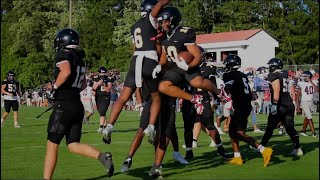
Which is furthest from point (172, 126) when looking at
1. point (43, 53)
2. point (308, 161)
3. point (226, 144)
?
point (43, 53)

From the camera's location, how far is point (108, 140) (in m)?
9.51

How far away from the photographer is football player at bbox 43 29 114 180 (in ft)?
26.8

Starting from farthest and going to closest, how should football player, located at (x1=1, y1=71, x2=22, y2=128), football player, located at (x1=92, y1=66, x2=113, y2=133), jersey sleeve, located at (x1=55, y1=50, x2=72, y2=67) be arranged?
football player, located at (x1=1, y1=71, x2=22, y2=128), football player, located at (x1=92, y1=66, x2=113, y2=133), jersey sleeve, located at (x1=55, y1=50, x2=72, y2=67)

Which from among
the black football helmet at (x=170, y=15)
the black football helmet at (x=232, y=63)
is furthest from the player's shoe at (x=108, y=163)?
the black football helmet at (x=232, y=63)

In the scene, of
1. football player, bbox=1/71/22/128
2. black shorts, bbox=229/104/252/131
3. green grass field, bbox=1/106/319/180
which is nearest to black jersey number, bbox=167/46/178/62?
green grass field, bbox=1/106/319/180

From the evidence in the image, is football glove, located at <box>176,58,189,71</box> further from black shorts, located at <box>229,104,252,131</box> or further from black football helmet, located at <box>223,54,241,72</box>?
black shorts, located at <box>229,104,252,131</box>

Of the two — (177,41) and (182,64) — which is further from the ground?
(177,41)

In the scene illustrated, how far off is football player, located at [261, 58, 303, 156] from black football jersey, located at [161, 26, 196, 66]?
2.92 meters

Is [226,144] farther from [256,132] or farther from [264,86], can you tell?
[264,86]

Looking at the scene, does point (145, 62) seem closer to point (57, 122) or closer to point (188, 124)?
point (57, 122)

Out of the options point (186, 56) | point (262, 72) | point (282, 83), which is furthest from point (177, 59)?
point (262, 72)

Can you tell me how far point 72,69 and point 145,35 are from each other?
191 centimetres

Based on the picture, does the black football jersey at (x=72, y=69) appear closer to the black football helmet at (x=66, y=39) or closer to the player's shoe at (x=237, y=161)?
the black football helmet at (x=66, y=39)

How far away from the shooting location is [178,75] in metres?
9.74
